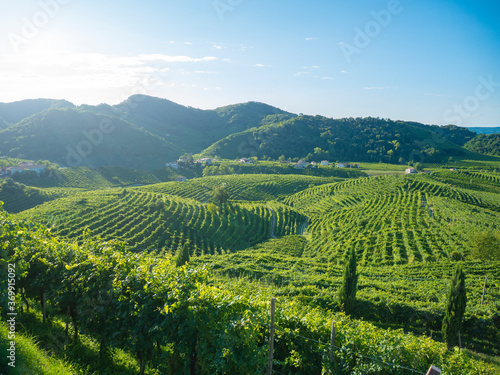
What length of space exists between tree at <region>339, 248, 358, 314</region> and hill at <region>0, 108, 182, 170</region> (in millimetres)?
144917

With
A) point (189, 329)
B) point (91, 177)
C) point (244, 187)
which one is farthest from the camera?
point (91, 177)

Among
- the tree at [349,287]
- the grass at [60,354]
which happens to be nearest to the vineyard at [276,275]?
the grass at [60,354]

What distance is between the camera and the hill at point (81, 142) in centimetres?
14612

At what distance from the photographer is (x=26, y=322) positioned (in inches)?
369

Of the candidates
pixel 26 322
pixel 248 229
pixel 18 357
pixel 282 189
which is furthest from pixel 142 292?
pixel 282 189

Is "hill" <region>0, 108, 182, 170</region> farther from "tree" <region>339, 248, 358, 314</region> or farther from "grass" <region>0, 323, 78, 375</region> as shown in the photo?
"grass" <region>0, 323, 78, 375</region>

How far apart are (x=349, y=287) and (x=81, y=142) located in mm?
177439

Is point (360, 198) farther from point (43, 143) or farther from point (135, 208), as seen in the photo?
point (43, 143)

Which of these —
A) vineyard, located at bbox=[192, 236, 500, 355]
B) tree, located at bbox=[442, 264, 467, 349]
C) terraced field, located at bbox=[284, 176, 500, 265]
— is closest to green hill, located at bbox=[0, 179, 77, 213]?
vineyard, located at bbox=[192, 236, 500, 355]

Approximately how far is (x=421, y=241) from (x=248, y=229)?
3169cm

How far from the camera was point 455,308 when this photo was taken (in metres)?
14.0

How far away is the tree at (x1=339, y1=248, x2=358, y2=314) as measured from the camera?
56.7ft

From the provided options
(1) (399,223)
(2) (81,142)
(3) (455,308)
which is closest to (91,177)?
(2) (81,142)

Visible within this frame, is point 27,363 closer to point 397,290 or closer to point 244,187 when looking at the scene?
point 397,290
